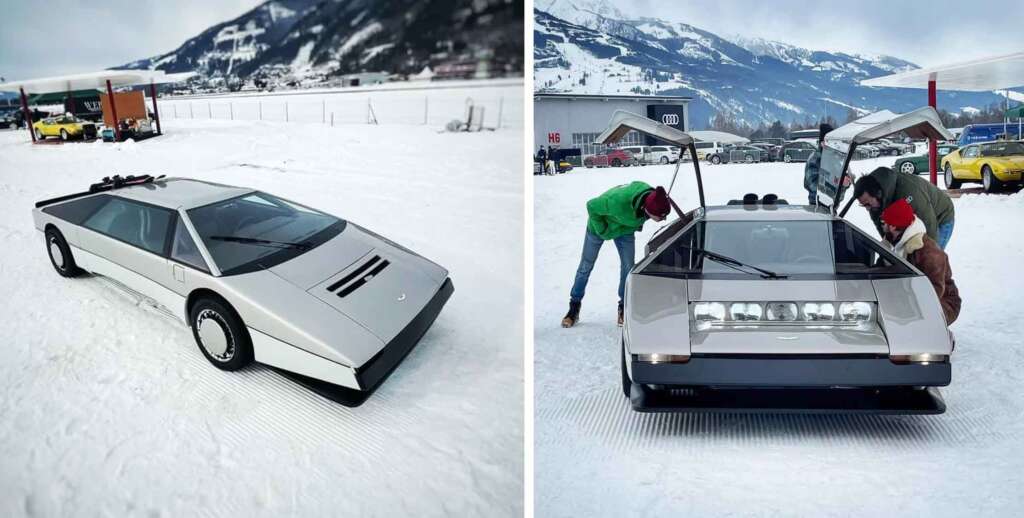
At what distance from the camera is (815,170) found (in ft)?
5.57

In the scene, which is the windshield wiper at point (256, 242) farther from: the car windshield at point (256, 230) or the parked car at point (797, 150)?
the parked car at point (797, 150)

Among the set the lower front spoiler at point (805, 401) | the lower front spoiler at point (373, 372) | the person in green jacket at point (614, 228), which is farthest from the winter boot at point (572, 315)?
the lower front spoiler at point (373, 372)

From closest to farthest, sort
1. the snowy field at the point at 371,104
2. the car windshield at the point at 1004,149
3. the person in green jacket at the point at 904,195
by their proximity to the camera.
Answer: the snowy field at the point at 371,104
the person in green jacket at the point at 904,195
the car windshield at the point at 1004,149

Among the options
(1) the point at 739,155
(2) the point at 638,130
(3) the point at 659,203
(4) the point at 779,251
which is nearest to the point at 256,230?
(2) the point at 638,130

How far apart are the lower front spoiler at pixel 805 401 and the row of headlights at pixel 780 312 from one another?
14 cm

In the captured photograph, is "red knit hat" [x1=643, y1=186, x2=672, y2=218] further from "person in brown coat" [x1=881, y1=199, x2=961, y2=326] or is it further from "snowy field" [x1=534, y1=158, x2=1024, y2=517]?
"person in brown coat" [x1=881, y1=199, x2=961, y2=326]

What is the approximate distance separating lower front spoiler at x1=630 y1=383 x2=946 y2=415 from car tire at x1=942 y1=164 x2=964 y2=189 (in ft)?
2.22

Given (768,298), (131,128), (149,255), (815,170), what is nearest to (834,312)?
(768,298)

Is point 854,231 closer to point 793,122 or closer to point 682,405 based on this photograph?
point 793,122

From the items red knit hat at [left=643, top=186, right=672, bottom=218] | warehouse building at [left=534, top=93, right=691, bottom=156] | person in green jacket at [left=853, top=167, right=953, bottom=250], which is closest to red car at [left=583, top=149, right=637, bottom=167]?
warehouse building at [left=534, top=93, right=691, bottom=156]

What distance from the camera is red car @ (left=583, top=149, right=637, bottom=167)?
68.5 inches

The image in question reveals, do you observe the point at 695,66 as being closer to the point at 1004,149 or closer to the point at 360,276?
the point at 1004,149

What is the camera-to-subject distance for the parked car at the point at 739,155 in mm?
1778

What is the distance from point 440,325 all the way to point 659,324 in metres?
0.48
